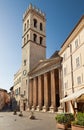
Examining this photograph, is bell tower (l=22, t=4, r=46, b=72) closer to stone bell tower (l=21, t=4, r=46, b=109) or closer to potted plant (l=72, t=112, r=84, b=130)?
stone bell tower (l=21, t=4, r=46, b=109)

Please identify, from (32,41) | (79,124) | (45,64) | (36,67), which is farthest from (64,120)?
(32,41)

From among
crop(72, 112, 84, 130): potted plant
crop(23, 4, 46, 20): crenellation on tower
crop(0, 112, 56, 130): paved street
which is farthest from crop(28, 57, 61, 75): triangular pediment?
crop(72, 112, 84, 130): potted plant

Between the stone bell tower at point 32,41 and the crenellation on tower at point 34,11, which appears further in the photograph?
the crenellation on tower at point 34,11

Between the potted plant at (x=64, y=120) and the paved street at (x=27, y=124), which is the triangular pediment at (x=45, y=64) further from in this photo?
the potted plant at (x=64, y=120)

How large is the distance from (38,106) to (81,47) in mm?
21924

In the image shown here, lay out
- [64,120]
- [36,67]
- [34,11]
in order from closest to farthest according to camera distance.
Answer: [64,120] < [36,67] < [34,11]

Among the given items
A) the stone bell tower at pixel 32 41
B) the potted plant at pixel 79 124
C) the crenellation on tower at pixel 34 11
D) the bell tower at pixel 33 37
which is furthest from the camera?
the crenellation on tower at pixel 34 11

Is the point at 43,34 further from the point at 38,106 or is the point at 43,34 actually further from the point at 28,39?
the point at 38,106

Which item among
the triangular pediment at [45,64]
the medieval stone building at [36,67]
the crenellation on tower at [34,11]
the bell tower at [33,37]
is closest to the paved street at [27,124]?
the medieval stone building at [36,67]

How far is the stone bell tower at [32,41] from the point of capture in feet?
156

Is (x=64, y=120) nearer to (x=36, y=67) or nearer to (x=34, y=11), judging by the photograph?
(x=36, y=67)

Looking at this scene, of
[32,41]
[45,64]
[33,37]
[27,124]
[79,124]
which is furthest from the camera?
[33,37]

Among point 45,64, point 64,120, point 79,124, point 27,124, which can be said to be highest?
point 45,64

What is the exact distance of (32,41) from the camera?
→ 48.7m
